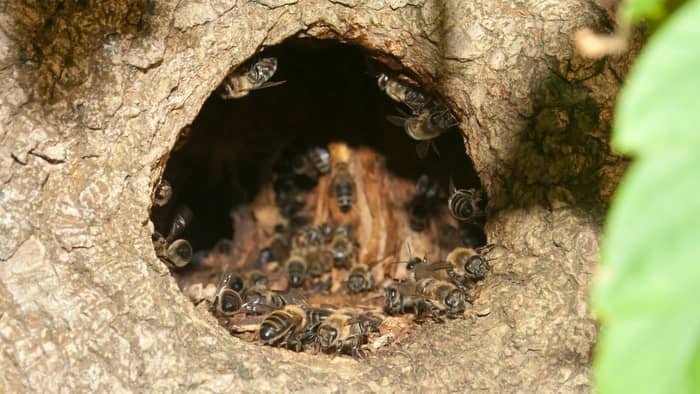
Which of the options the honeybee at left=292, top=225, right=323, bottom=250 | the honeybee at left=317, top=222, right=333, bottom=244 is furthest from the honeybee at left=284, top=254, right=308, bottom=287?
the honeybee at left=317, top=222, right=333, bottom=244

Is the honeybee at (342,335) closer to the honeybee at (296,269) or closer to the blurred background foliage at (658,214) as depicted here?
the honeybee at (296,269)

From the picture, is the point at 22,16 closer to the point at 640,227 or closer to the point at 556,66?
the point at 556,66

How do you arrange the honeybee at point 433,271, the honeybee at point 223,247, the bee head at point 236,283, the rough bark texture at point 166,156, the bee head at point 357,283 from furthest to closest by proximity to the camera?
the honeybee at point 223,247 < the bee head at point 357,283 < the bee head at point 236,283 < the honeybee at point 433,271 < the rough bark texture at point 166,156

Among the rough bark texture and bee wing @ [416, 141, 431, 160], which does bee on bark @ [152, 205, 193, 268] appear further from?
bee wing @ [416, 141, 431, 160]

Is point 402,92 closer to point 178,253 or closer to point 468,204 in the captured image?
point 468,204

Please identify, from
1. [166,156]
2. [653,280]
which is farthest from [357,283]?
[653,280]

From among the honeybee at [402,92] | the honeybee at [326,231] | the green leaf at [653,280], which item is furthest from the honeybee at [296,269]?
the green leaf at [653,280]

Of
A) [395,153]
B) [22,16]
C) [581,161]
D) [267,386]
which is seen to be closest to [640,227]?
[267,386]
